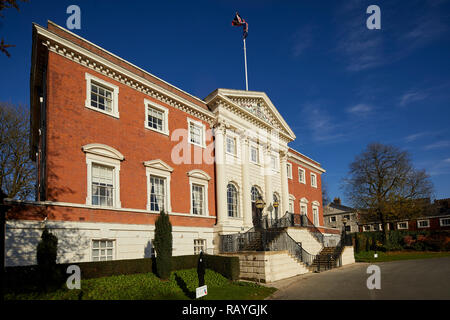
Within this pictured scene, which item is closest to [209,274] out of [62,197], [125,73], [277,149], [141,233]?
[141,233]

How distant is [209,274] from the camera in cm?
1605

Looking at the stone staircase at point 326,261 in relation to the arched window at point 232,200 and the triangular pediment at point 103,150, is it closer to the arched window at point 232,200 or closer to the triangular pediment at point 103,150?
the arched window at point 232,200

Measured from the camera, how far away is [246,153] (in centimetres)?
2495

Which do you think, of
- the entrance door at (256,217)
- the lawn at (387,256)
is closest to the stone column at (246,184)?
the entrance door at (256,217)

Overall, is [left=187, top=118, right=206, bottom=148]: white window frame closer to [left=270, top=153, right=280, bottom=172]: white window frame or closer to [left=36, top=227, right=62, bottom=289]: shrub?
[left=270, top=153, right=280, bottom=172]: white window frame

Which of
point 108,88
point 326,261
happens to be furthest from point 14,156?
point 326,261

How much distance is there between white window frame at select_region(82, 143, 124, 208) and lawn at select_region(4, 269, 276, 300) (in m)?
4.22

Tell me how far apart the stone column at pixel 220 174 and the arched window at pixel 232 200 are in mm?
1396

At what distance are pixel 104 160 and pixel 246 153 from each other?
12.1 metres

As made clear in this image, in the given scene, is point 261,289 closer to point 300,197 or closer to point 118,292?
point 118,292

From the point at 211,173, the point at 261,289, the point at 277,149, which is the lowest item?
the point at 261,289

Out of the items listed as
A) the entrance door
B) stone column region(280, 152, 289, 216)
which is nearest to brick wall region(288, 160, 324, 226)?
stone column region(280, 152, 289, 216)

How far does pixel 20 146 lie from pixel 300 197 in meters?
29.4
